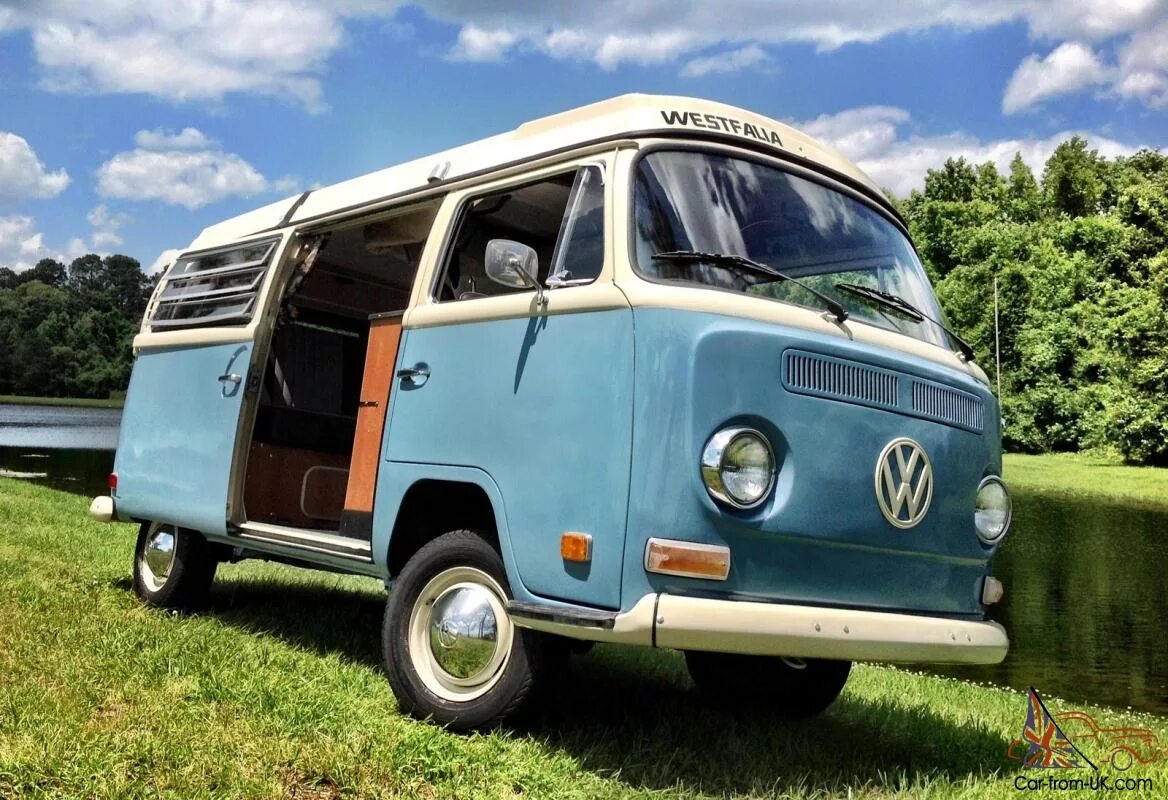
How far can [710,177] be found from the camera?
4.40 m

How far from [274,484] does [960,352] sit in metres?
4.25

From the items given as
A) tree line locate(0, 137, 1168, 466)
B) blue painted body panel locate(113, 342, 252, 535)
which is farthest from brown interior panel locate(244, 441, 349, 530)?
tree line locate(0, 137, 1168, 466)

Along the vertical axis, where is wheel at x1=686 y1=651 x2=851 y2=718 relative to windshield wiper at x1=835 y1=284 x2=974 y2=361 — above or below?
below

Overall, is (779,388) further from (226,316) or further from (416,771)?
(226,316)

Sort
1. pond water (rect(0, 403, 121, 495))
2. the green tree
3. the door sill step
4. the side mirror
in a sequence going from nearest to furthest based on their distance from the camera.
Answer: the side mirror
the door sill step
pond water (rect(0, 403, 121, 495))
the green tree

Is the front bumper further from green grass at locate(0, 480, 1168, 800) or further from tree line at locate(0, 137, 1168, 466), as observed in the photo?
tree line at locate(0, 137, 1168, 466)

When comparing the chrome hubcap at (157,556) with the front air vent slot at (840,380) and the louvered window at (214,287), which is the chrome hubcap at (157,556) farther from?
the front air vent slot at (840,380)

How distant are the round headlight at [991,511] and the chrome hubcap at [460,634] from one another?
2.09 metres

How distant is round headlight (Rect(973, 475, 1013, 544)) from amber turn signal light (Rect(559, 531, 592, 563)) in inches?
71.5

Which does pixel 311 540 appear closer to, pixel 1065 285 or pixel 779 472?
pixel 779 472

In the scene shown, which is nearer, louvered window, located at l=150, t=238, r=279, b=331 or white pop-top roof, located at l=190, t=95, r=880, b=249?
white pop-top roof, located at l=190, t=95, r=880, b=249

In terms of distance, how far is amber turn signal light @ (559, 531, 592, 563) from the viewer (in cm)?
391

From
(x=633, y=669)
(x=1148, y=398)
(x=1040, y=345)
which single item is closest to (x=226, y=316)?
(x=633, y=669)

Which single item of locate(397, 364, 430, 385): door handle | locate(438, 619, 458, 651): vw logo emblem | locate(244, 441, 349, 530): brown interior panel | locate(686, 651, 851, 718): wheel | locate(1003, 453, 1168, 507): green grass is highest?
locate(1003, 453, 1168, 507): green grass
